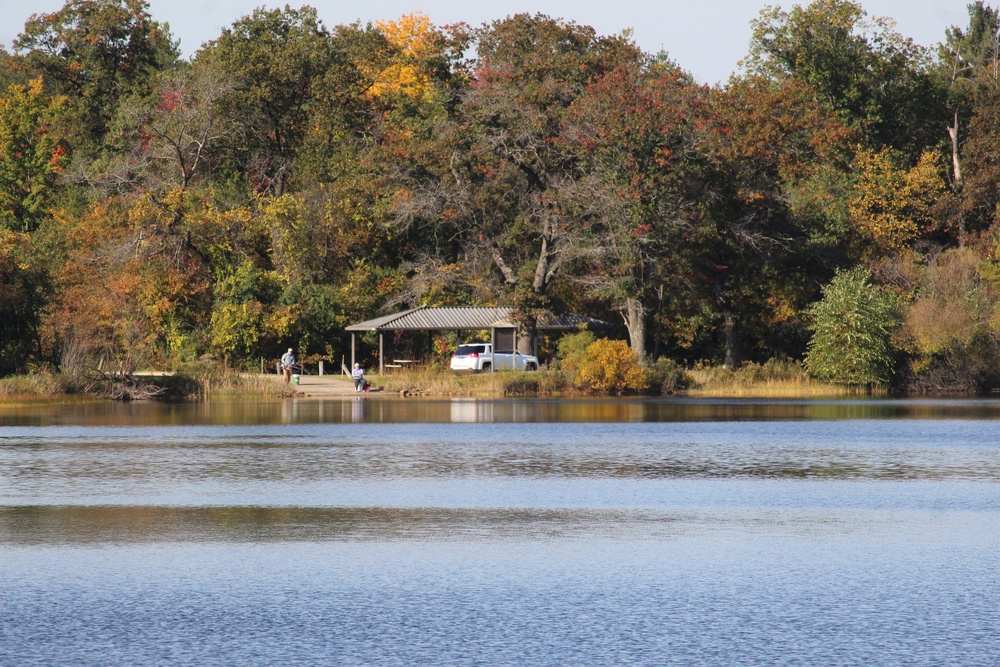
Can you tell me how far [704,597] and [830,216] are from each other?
50.0 metres

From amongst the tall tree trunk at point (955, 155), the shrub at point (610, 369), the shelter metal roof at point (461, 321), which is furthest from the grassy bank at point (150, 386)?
the tall tree trunk at point (955, 155)

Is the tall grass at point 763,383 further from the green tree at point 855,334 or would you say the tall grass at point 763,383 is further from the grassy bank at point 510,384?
the green tree at point 855,334

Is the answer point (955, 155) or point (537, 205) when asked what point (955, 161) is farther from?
point (537, 205)

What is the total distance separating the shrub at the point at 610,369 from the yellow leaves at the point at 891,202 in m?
14.3

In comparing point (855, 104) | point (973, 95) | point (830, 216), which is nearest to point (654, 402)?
point (830, 216)

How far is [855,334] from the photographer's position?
54656 millimetres

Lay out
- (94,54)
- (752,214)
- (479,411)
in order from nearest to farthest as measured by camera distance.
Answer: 1. (479,411)
2. (752,214)
3. (94,54)

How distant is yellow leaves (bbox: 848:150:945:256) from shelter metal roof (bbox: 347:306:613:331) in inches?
513

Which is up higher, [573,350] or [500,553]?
[573,350]

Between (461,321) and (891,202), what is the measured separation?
21.2 meters

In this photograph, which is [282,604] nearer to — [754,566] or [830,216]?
[754,566]

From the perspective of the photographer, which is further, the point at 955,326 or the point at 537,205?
the point at 537,205

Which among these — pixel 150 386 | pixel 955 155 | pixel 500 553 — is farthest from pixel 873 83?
pixel 500 553

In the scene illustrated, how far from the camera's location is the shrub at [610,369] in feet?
175
